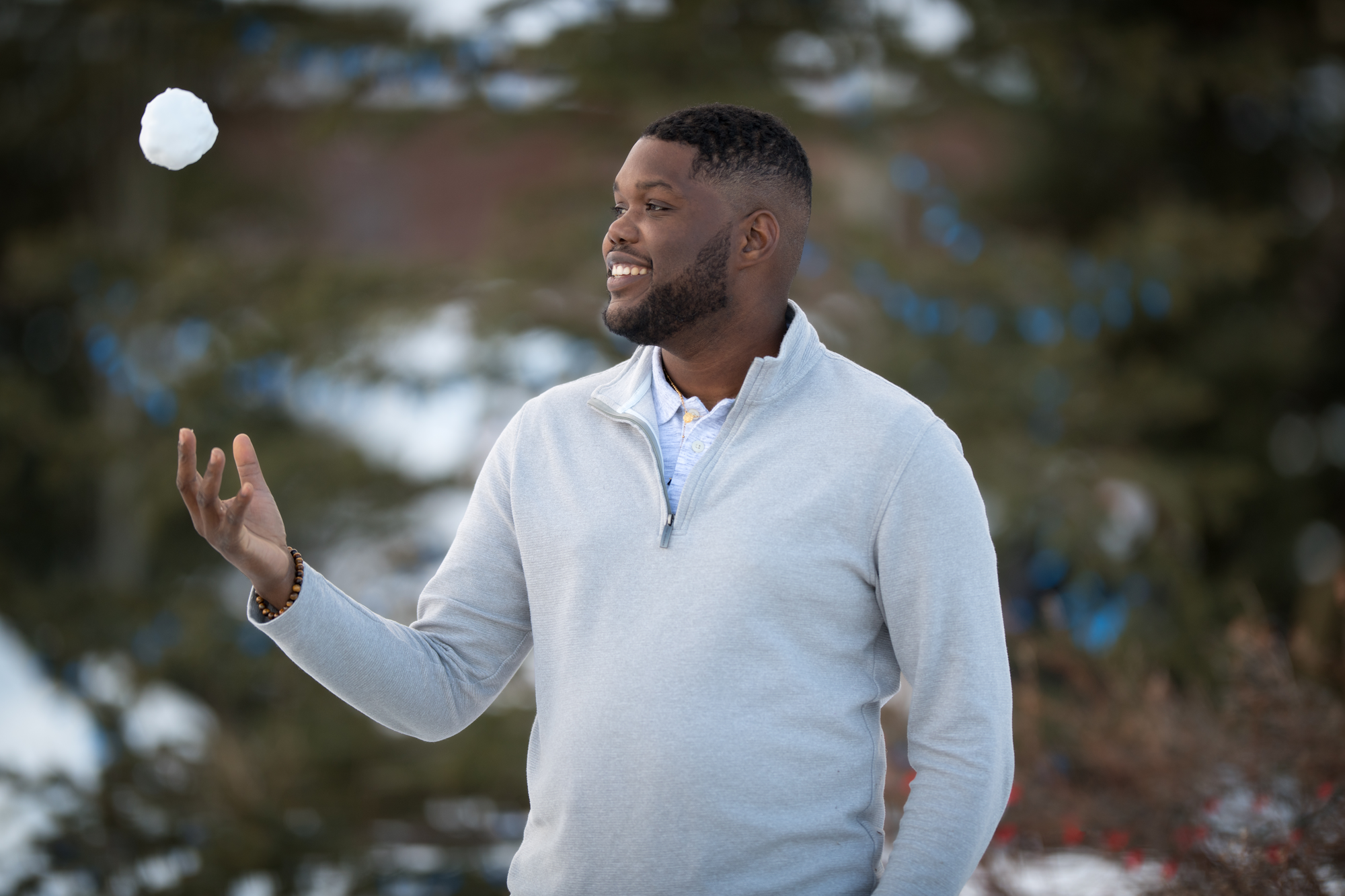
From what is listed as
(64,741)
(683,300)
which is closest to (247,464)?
(683,300)

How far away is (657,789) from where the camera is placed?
1.66 m

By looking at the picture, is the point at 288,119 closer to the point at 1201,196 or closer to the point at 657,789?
the point at 1201,196

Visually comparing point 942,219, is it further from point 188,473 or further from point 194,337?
point 188,473

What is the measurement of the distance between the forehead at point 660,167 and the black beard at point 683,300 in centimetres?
9

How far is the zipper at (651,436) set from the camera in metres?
1.71

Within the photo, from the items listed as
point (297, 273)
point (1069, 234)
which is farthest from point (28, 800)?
point (1069, 234)

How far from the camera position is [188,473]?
1614 millimetres

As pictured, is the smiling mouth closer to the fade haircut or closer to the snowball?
the fade haircut

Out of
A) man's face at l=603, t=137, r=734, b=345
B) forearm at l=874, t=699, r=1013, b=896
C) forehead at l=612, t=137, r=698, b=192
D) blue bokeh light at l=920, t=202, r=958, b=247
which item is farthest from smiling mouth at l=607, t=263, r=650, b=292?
blue bokeh light at l=920, t=202, r=958, b=247

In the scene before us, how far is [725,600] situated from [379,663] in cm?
49

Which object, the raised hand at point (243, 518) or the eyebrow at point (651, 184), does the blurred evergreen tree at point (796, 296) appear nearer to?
the raised hand at point (243, 518)

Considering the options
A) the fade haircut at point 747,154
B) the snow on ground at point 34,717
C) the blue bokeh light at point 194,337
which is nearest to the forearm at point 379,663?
the fade haircut at point 747,154

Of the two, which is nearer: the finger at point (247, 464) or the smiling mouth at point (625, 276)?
the finger at point (247, 464)

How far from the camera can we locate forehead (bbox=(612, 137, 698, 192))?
1806 millimetres
